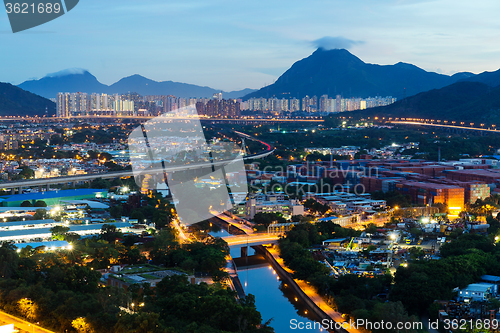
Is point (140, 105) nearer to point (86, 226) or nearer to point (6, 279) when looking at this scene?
point (86, 226)

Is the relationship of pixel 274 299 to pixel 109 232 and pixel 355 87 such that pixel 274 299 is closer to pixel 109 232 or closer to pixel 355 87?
pixel 109 232

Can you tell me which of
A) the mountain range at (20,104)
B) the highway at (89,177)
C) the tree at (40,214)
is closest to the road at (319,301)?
the tree at (40,214)

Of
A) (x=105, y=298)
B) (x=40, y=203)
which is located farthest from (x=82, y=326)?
(x=40, y=203)

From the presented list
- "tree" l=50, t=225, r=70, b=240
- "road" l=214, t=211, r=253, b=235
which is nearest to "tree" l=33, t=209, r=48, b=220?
"tree" l=50, t=225, r=70, b=240

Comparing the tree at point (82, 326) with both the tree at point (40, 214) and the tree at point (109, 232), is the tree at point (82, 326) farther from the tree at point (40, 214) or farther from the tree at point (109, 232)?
the tree at point (40, 214)

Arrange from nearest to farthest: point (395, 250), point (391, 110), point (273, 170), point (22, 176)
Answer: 1. point (395, 250)
2. point (22, 176)
3. point (273, 170)
4. point (391, 110)

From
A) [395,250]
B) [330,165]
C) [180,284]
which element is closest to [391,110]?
[330,165]

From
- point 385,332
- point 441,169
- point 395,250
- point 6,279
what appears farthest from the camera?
point 441,169
